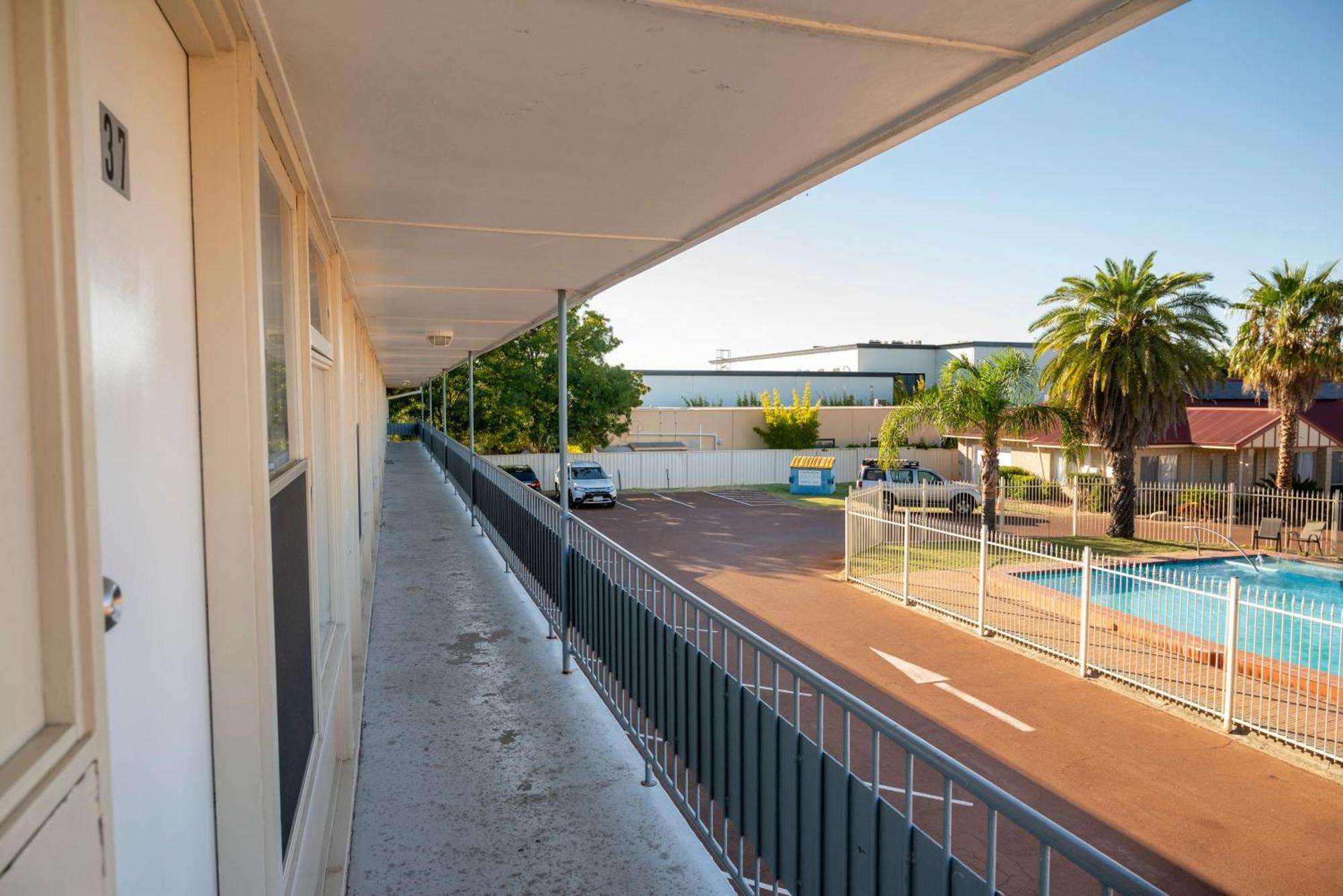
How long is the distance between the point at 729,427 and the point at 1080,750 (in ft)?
99.5

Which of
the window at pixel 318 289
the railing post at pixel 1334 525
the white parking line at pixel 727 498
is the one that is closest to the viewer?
the window at pixel 318 289

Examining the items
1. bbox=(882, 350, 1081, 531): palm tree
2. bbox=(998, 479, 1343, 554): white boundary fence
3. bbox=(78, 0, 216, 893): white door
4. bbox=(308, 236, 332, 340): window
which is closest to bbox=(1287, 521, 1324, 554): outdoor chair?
bbox=(998, 479, 1343, 554): white boundary fence

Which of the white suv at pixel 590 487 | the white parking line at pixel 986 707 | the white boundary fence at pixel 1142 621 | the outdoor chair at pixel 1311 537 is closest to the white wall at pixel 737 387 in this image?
the white suv at pixel 590 487

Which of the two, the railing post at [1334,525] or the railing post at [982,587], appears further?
the railing post at [1334,525]

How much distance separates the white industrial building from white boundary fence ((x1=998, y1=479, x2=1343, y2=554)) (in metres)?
22.4

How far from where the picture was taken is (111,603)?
1.13 metres

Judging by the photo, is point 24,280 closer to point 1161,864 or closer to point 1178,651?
point 1161,864

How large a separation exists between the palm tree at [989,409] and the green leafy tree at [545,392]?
582 inches

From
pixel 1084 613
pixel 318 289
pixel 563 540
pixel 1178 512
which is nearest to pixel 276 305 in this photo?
pixel 318 289

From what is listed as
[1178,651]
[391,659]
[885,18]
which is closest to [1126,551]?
[1178,651]

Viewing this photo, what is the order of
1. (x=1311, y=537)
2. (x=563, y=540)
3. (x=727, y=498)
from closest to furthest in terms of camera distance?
(x=563, y=540) < (x=1311, y=537) < (x=727, y=498)

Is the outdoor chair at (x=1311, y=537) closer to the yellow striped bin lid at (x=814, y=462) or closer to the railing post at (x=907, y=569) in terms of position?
the railing post at (x=907, y=569)

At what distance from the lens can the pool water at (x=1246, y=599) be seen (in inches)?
332

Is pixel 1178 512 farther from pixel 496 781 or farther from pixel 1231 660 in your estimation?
pixel 496 781
